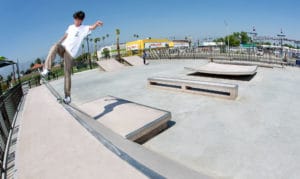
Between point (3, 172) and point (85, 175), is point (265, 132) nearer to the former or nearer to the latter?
point (85, 175)

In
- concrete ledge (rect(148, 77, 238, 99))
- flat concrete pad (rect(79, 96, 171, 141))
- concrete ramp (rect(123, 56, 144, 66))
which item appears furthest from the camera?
concrete ramp (rect(123, 56, 144, 66))

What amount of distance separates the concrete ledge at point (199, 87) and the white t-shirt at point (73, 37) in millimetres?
4042

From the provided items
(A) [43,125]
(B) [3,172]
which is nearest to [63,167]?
(B) [3,172]

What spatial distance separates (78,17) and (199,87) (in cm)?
423

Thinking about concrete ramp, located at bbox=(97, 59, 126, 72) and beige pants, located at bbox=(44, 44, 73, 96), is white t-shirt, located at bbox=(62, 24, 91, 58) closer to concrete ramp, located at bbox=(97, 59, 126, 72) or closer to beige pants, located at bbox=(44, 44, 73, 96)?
beige pants, located at bbox=(44, 44, 73, 96)

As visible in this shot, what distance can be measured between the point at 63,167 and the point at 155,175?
893 mm

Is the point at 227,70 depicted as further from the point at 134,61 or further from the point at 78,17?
the point at 134,61

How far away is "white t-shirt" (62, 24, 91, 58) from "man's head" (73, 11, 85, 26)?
62 millimetres

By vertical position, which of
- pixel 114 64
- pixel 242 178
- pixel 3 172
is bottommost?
pixel 242 178

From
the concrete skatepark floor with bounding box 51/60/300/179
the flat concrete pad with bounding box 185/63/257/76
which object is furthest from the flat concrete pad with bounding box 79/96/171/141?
the flat concrete pad with bounding box 185/63/257/76

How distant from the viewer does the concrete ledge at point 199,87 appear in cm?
545

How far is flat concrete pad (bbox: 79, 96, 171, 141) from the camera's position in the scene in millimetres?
3262

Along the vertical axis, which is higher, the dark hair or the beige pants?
Answer: the dark hair

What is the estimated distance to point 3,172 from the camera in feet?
7.62
